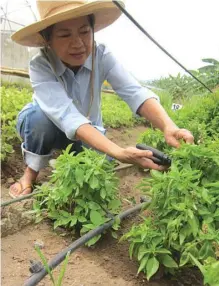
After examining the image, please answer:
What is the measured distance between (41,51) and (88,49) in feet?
1.03

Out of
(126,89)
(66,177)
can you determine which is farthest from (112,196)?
(126,89)

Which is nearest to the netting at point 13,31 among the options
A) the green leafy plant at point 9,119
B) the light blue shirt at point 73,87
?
the green leafy plant at point 9,119

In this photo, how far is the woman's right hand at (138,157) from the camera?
155cm

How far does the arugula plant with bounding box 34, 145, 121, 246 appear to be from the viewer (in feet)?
5.37

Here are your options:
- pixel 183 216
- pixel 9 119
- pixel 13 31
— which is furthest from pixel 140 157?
pixel 13 31

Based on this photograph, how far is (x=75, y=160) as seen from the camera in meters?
1.67

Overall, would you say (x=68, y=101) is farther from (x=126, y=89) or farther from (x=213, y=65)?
(x=213, y=65)

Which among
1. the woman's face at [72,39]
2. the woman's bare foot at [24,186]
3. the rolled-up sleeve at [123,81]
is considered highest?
the woman's face at [72,39]

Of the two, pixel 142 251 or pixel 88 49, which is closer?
pixel 142 251

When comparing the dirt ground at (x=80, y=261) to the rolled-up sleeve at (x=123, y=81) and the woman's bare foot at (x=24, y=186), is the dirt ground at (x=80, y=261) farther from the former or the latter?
the rolled-up sleeve at (x=123, y=81)

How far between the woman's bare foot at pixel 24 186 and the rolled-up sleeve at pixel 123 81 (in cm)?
71

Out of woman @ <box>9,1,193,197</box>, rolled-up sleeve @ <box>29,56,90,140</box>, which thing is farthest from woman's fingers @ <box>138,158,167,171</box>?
rolled-up sleeve @ <box>29,56,90,140</box>

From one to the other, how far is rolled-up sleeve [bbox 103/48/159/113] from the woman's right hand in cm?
64

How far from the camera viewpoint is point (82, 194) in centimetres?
171
